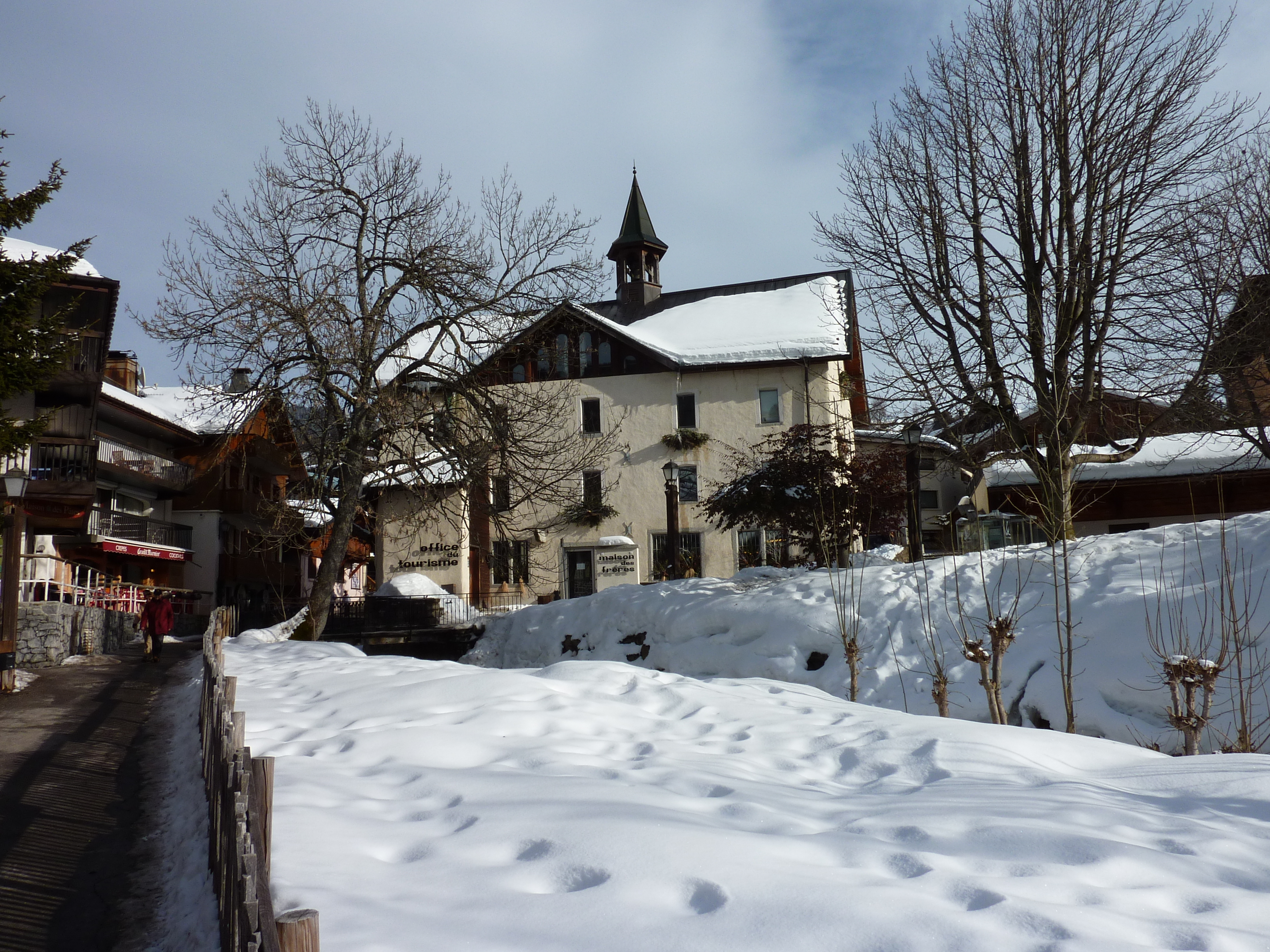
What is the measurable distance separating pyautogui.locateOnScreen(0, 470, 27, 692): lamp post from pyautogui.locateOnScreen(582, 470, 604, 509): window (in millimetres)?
18418

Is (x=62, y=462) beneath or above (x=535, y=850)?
above

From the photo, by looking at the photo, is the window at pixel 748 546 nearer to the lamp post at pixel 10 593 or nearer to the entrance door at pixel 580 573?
the entrance door at pixel 580 573

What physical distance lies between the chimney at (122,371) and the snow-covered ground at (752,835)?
3544 cm

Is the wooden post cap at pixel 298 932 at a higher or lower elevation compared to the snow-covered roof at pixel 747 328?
lower

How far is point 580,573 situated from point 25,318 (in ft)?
66.8

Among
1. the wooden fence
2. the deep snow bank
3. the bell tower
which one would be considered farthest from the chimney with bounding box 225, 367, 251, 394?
the bell tower

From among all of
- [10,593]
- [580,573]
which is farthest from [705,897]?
[580,573]

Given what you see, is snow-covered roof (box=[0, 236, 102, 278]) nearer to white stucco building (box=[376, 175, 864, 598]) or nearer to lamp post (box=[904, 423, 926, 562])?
white stucco building (box=[376, 175, 864, 598])

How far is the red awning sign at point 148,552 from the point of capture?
31.9m

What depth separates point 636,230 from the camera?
39000mm

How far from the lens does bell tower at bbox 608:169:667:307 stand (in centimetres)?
3897

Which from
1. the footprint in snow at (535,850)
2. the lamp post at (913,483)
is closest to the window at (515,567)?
the lamp post at (913,483)

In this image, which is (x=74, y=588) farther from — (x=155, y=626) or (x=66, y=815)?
(x=66, y=815)

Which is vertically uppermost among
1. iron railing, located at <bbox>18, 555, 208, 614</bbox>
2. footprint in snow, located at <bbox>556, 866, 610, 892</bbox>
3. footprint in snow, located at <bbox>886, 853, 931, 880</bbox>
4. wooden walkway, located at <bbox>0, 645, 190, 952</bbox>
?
iron railing, located at <bbox>18, 555, 208, 614</bbox>
